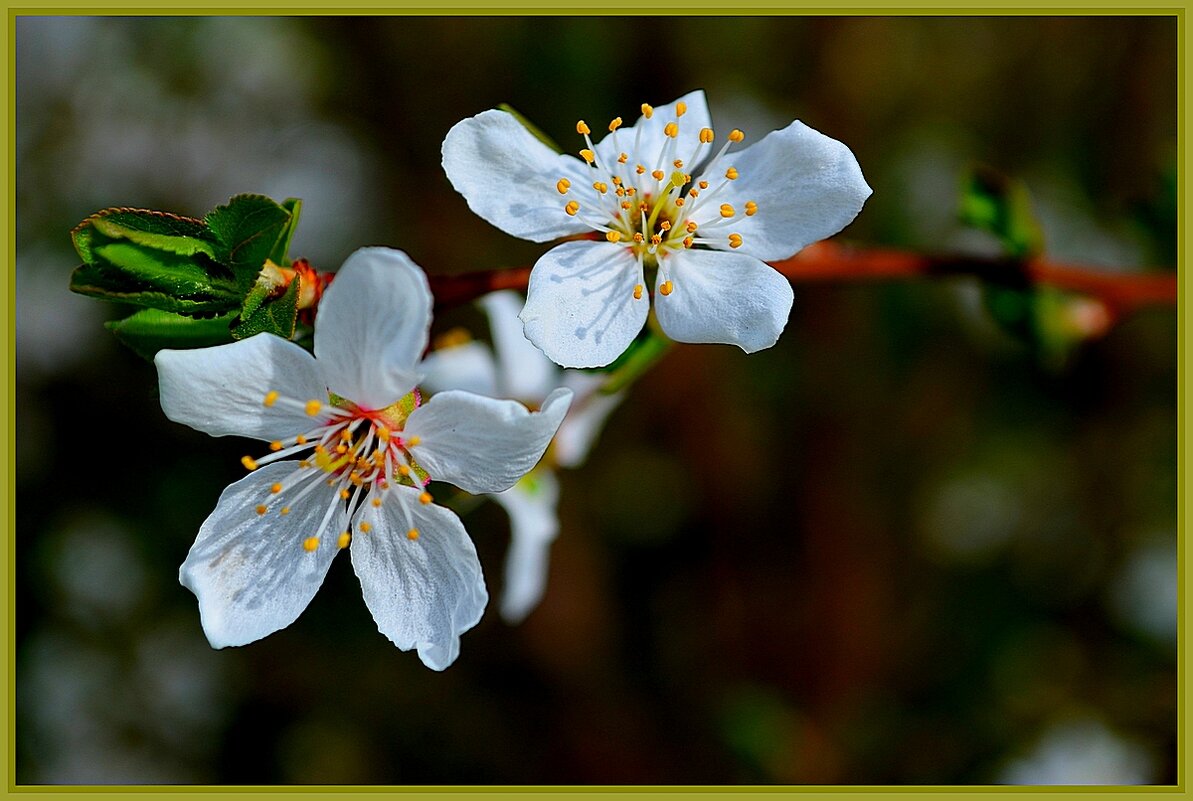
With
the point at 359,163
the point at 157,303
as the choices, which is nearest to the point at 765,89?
the point at 359,163

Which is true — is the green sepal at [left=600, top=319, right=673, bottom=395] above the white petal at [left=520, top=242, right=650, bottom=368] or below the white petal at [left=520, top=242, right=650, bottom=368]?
below

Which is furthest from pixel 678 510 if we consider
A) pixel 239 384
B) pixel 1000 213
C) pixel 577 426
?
pixel 239 384

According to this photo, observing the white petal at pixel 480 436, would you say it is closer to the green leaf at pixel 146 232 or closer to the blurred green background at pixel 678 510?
the green leaf at pixel 146 232

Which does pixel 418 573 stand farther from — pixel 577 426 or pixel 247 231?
pixel 577 426

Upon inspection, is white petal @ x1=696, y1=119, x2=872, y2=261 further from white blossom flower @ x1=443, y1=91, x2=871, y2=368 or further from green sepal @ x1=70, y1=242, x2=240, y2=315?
green sepal @ x1=70, y1=242, x2=240, y2=315

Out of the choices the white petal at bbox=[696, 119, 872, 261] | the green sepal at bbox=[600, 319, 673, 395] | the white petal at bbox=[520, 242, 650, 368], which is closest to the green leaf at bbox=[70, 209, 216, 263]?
the white petal at bbox=[520, 242, 650, 368]
